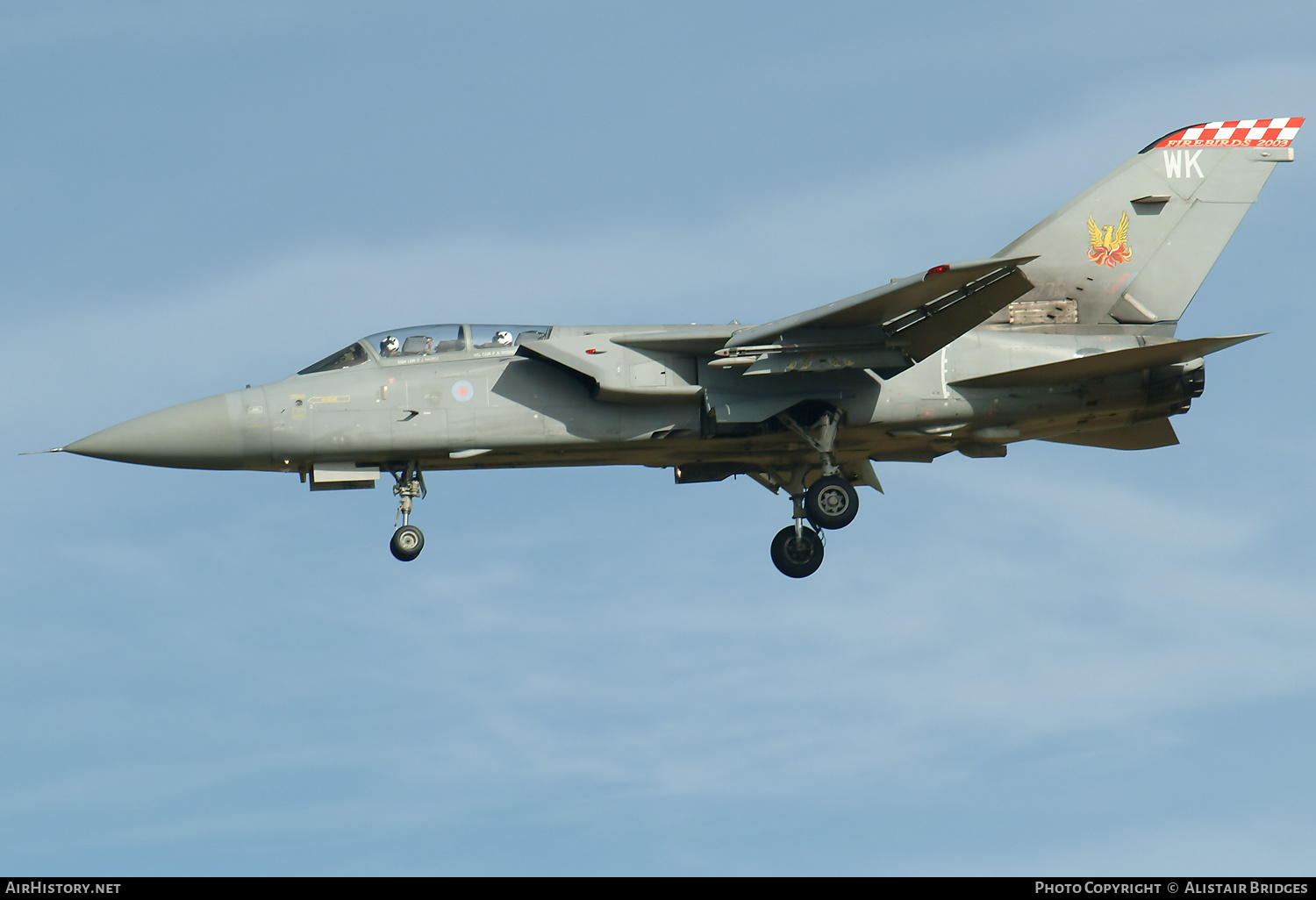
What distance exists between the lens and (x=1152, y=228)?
2703 centimetres

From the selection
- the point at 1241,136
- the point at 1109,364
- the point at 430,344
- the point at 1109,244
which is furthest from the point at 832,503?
the point at 1241,136

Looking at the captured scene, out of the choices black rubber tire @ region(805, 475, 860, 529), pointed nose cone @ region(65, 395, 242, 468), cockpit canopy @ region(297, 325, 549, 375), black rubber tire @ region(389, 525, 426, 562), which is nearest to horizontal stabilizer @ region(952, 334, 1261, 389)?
black rubber tire @ region(805, 475, 860, 529)

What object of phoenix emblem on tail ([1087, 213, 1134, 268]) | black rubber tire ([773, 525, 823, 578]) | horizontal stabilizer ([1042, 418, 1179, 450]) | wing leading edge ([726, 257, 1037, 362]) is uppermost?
phoenix emblem on tail ([1087, 213, 1134, 268])

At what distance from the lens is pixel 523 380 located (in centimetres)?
2520

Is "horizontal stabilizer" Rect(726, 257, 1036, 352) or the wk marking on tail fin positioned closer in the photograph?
"horizontal stabilizer" Rect(726, 257, 1036, 352)

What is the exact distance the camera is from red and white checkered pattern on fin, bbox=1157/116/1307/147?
27.5 metres

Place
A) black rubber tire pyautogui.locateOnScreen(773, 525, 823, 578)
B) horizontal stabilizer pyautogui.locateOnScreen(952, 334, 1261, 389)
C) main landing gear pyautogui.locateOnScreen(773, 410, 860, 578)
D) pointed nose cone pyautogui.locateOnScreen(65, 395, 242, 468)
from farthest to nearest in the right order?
1. black rubber tire pyautogui.locateOnScreen(773, 525, 823, 578)
2. main landing gear pyautogui.locateOnScreen(773, 410, 860, 578)
3. pointed nose cone pyautogui.locateOnScreen(65, 395, 242, 468)
4. horizontal stabilizer pyautogui.locateOnScreen(952, 334, 1261, 389)

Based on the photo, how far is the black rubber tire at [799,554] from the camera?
1038 inches

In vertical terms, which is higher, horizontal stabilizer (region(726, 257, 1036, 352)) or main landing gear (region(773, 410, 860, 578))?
horizontal stabilizer (region(726, 257, 1036, 352))

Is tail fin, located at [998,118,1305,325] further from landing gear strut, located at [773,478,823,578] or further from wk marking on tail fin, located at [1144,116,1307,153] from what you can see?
landing gear strut, located at [773,478,823,578]

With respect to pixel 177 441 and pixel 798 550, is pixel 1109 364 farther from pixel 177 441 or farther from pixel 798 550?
pixel 177 441

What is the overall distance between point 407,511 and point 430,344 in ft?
8.46

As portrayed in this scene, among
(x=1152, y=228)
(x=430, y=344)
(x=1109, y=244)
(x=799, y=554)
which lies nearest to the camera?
(x=430, y=344)

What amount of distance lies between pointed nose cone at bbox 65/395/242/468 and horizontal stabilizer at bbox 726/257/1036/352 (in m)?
7.54
